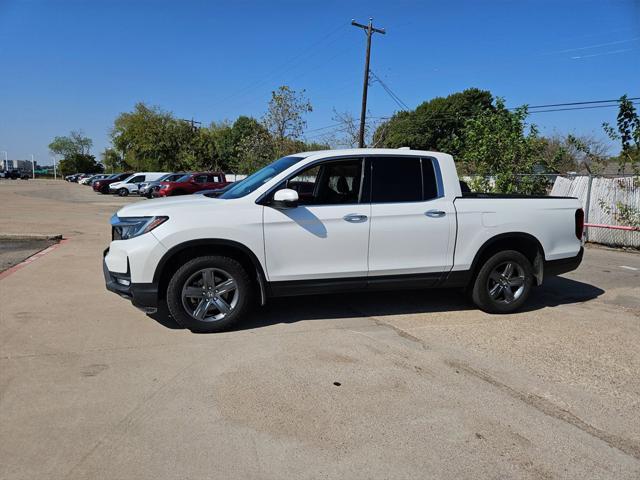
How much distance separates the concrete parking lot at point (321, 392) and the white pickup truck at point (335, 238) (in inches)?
16.7

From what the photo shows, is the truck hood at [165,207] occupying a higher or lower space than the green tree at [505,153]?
lower

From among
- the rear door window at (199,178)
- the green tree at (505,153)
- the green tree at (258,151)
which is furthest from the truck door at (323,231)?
the green tree at (258,151)

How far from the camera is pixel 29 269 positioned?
7566mm

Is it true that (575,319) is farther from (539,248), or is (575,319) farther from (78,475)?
(78,475)

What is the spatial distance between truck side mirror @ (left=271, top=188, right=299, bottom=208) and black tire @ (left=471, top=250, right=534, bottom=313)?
2462mm

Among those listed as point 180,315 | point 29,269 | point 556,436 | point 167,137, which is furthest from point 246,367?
point 167,137

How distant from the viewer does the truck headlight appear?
4.74 meters

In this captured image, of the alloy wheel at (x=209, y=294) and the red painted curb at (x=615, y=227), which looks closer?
the alloy wheel at (x=209, y=294)

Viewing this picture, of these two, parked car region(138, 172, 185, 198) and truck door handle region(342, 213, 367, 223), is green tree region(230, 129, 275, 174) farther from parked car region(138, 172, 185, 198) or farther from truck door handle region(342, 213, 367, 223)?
truck door handle region(342, 213, 367, 223)

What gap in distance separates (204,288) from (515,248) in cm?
371

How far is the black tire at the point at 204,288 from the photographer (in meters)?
4.79

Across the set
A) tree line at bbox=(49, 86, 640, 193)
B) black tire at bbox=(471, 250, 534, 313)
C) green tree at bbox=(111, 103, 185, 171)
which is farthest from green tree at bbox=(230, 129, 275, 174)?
black tire at bbox=(471, 250, 534, 313)

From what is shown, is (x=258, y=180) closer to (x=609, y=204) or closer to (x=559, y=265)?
(x=559, y=265)

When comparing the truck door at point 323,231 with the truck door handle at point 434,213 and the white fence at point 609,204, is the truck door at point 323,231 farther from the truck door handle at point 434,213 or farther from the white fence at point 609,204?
the white fence at point 609,204
